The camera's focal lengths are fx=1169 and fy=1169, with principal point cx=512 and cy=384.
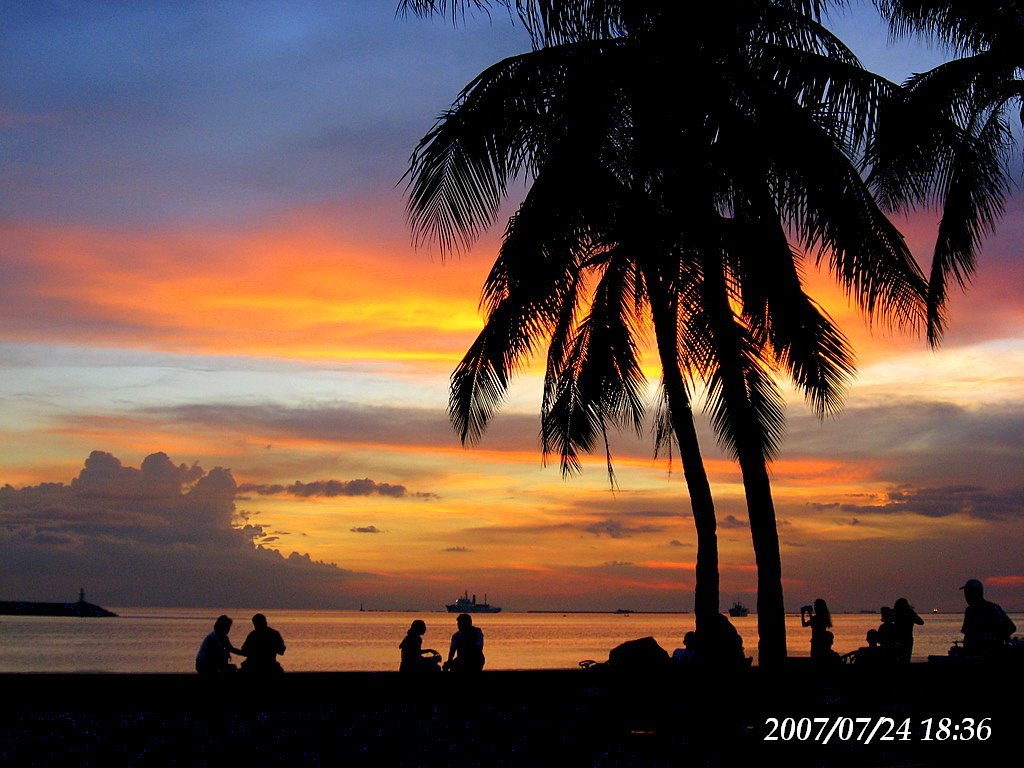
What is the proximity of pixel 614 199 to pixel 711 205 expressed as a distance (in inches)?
60.4

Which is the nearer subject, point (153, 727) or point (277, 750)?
point (277, 750)

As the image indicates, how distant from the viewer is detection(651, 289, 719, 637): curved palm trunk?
661 inches

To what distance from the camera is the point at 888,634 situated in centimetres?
1889

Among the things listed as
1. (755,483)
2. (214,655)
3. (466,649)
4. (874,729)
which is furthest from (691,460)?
(214,655)

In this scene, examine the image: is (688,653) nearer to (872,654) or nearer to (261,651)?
(872,654)

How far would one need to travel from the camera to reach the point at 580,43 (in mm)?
15430

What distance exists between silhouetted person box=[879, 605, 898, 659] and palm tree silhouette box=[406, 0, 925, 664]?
3.17 metres

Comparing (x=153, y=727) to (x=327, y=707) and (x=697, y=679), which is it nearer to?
(x=327, y=707)

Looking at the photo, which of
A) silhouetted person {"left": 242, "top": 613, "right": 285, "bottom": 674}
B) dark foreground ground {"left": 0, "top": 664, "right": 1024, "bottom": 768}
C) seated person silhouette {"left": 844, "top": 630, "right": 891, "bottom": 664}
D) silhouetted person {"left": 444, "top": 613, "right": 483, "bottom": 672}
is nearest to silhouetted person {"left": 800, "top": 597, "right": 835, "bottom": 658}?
seated person silhouette {"left": 844, "top": 630, "right": 891, "bottom": 664}

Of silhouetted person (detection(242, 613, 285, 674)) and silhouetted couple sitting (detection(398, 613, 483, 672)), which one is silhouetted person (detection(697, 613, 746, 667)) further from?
silhouetted person (detection(242, 613, 285, 674))

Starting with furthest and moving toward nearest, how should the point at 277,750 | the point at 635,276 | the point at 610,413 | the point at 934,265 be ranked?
1. the point at 610,413
2. the point at 635,276
3. the point at 934,265
4. the point at 277,750

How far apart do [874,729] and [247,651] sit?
8.19m

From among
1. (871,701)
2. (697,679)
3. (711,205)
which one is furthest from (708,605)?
(711,205)

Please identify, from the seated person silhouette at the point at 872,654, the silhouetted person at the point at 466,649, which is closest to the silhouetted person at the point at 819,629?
the seated person silhouette at the point at 872,654
